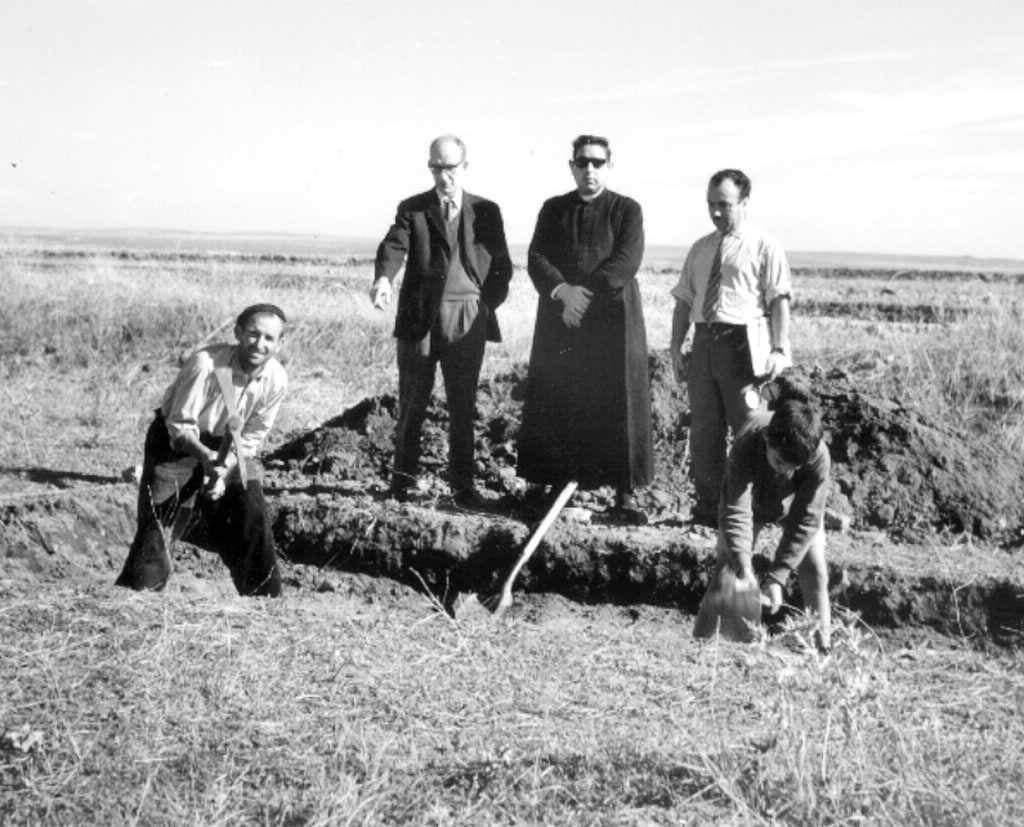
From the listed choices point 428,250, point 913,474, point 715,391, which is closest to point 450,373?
point 428,250

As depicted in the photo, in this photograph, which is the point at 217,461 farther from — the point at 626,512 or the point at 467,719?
the point at 626,512

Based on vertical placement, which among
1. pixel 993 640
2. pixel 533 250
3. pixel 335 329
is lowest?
pixel 993 640

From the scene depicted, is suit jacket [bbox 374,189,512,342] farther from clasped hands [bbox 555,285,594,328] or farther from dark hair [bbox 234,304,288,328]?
dark hair [bbox 234,304,288,328]

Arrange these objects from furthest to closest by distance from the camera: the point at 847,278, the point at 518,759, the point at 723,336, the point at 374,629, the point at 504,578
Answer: the point at 847,278
the point at 504,578
the point at 723,336
the point at 374,629
the point at 518,759

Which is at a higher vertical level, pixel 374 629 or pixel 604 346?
pixel 604 346

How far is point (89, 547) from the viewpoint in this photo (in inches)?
252

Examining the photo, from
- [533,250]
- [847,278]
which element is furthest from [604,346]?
[847,278]

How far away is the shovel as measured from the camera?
575 cm

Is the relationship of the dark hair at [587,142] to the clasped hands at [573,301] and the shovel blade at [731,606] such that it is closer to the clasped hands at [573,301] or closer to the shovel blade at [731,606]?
the clasped hands at [573,301]

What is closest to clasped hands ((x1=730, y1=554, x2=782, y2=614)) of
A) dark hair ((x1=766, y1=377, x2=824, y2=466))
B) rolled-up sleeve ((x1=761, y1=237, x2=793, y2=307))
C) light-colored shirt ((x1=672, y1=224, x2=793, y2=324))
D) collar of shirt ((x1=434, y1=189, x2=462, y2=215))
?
dark hair ((x1=766, y1=377, x2=824, y2=466))

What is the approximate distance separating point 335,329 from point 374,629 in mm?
8181

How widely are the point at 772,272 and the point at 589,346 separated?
110cm

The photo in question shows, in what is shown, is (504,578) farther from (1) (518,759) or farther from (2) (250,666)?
(1) (518,759)

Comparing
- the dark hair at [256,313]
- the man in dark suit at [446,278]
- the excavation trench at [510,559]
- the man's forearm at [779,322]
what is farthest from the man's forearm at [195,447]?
the man's forearm at [779,322]
